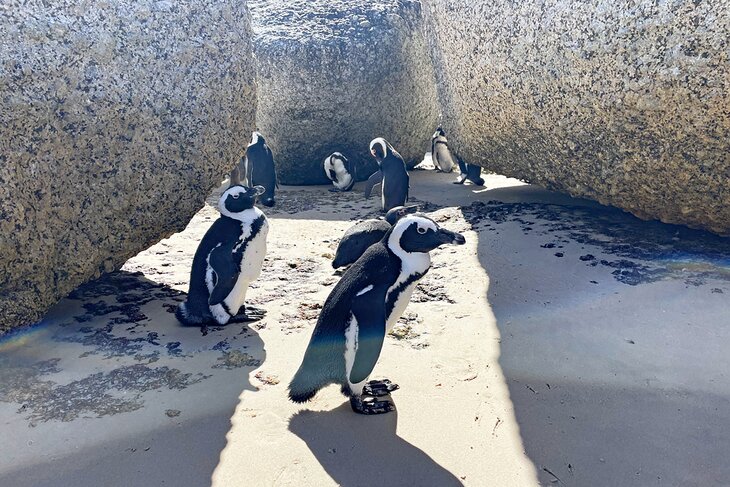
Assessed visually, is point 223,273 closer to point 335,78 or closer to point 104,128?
point 104,128

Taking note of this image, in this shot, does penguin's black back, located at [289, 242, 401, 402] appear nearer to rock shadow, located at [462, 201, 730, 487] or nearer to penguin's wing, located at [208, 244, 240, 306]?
rock shadow, located at [462, 201, 730, 487]

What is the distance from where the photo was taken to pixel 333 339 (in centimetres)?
270

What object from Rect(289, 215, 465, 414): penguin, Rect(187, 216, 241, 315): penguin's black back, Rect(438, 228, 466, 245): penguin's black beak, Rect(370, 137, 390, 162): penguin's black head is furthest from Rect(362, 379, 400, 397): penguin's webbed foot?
Rect(370, 137, 390, 162): penguin's black head

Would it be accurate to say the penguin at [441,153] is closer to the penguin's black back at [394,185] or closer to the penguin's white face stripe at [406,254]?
the penguin's black back at [394,185]

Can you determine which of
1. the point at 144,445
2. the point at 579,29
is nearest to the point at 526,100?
the point at 579,29

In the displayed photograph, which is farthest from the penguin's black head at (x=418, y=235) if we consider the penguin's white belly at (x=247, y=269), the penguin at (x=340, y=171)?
the penguin at (x=340, y=171)

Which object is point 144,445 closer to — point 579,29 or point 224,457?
point 224,457

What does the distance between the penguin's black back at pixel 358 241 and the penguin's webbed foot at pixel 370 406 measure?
1493 mm

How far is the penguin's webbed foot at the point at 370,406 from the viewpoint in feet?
8.66

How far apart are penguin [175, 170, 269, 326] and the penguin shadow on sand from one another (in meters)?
1.06

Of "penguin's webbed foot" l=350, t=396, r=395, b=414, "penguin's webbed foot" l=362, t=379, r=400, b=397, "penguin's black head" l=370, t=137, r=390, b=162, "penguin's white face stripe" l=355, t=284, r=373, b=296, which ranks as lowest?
"penguin's webbed foot" l=350, t=396, r=395, b=414

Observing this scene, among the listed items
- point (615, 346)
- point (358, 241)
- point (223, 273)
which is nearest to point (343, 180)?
point (358, 241)

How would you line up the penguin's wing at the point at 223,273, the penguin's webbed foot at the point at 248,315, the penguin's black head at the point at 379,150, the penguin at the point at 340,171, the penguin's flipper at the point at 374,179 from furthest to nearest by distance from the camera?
the penguin at the point at 340,171, the penguin's flipper at the point at 374,179, the penguin's black head at the point at 379,150, the penguin's webbed foot at the point at 248,315, the penguin's wing at the point at 223,273

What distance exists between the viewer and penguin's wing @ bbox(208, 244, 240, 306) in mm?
3496
